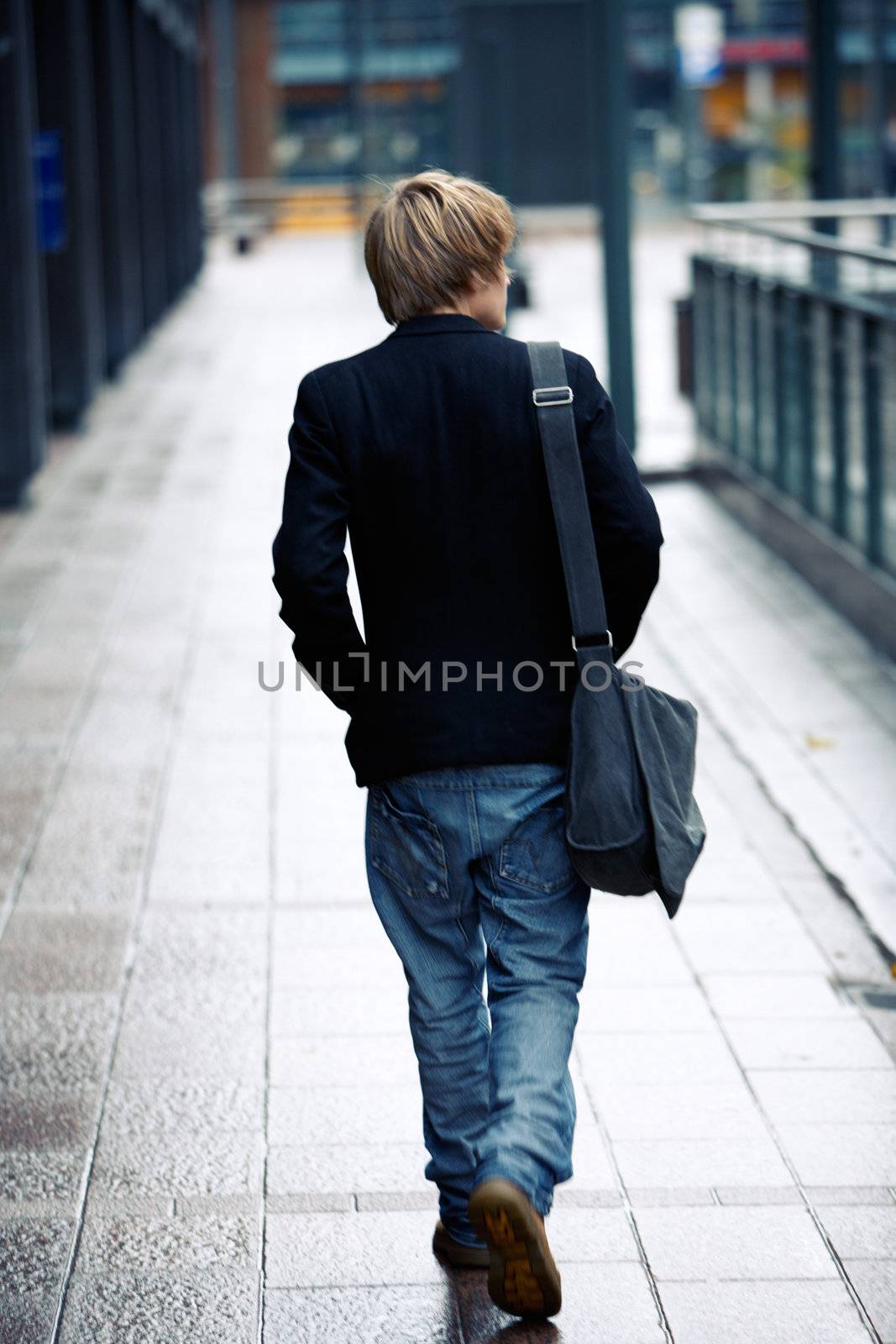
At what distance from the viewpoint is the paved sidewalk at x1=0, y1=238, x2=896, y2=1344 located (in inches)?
126

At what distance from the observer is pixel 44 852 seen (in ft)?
18.0

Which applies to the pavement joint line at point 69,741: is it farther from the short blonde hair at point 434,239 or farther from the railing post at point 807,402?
the railing post at point 807,402

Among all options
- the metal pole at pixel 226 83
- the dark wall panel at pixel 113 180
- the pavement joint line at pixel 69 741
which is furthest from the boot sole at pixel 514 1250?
the metal pole at pixel 226 83

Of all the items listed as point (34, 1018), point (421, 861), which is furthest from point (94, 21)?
point (421, 861)

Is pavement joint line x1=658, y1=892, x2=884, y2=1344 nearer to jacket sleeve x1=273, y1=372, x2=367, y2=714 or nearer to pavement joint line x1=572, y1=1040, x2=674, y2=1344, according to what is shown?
pavement joint line x1=572, y1=1040, x2=674, y2=1344

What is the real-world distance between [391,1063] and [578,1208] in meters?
0.72

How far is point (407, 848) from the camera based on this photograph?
9.93ft

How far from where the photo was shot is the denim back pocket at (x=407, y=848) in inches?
118

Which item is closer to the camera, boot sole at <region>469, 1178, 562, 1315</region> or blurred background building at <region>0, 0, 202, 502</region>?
boot sole at <region>469, 1178, 562, 1315</region>

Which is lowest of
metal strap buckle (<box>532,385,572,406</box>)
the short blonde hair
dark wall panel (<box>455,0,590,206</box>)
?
metal strap buckle (<box>532,385,572,406</box>)

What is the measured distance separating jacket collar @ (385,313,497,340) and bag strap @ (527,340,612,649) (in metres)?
0.09

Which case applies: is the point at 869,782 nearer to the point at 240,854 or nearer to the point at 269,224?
the point at 240,854

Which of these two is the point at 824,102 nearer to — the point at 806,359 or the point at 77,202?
the point at 806,359

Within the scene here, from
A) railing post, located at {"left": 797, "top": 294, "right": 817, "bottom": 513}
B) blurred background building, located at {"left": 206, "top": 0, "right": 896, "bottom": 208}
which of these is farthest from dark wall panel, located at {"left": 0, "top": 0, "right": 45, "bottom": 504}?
blurred background building, located at {"left": 206, "top": 0, "right": 896, "bottom": 208}
